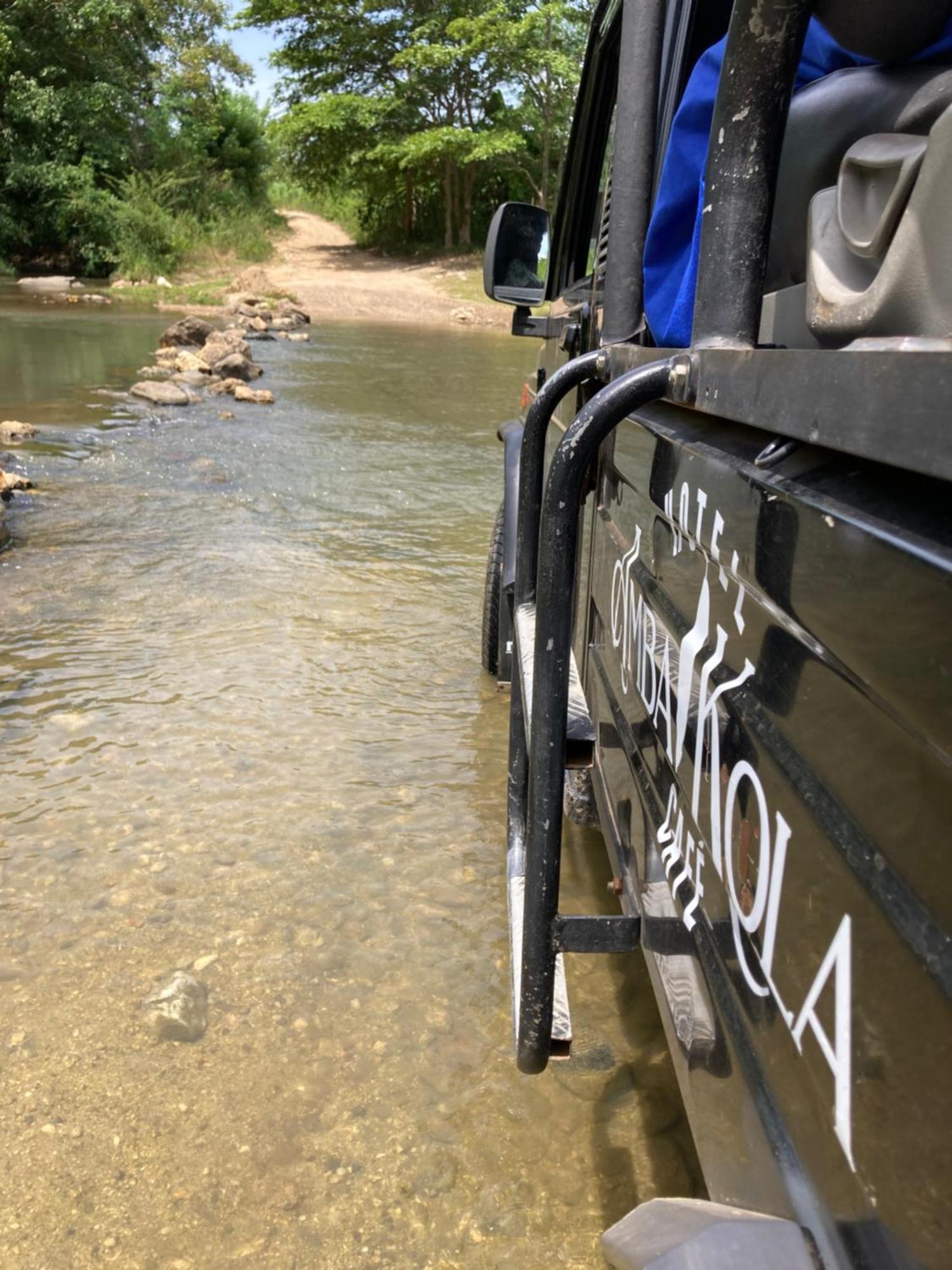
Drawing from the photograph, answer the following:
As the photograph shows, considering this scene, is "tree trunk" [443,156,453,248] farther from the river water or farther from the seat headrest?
the seat headrest

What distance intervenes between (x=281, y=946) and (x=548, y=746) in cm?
151

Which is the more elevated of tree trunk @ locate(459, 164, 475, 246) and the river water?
tree trunk @ locate(459, 164, 475, 246)

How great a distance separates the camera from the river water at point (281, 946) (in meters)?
2.01

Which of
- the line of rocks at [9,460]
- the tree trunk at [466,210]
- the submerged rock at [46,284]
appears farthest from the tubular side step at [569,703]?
the tree trunk at [466,210]

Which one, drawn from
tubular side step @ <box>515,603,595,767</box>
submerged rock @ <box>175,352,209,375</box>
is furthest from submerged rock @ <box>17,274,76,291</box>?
tubular side step @ <box>515,603,595,767</box>

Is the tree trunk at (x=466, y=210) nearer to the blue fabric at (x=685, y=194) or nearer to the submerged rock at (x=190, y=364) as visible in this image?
the submerged rock at (x=190, y=364)

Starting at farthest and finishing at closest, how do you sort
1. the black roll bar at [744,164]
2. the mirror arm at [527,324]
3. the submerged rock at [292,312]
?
the submerged rock at [292,312]
the mirror arm at [527,324]
the black roll bar at [744,164]

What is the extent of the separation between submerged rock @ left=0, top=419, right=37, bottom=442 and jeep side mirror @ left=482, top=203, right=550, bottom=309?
6803mm

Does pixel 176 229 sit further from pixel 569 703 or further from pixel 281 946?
pixel 569 703

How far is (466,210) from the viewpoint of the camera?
33.7 m

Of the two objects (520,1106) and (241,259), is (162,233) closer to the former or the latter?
(241,259)

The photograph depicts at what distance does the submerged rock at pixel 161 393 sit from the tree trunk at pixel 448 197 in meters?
24.3

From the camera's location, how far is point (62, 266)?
30.8 m

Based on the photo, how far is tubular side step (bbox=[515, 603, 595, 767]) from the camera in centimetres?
180
